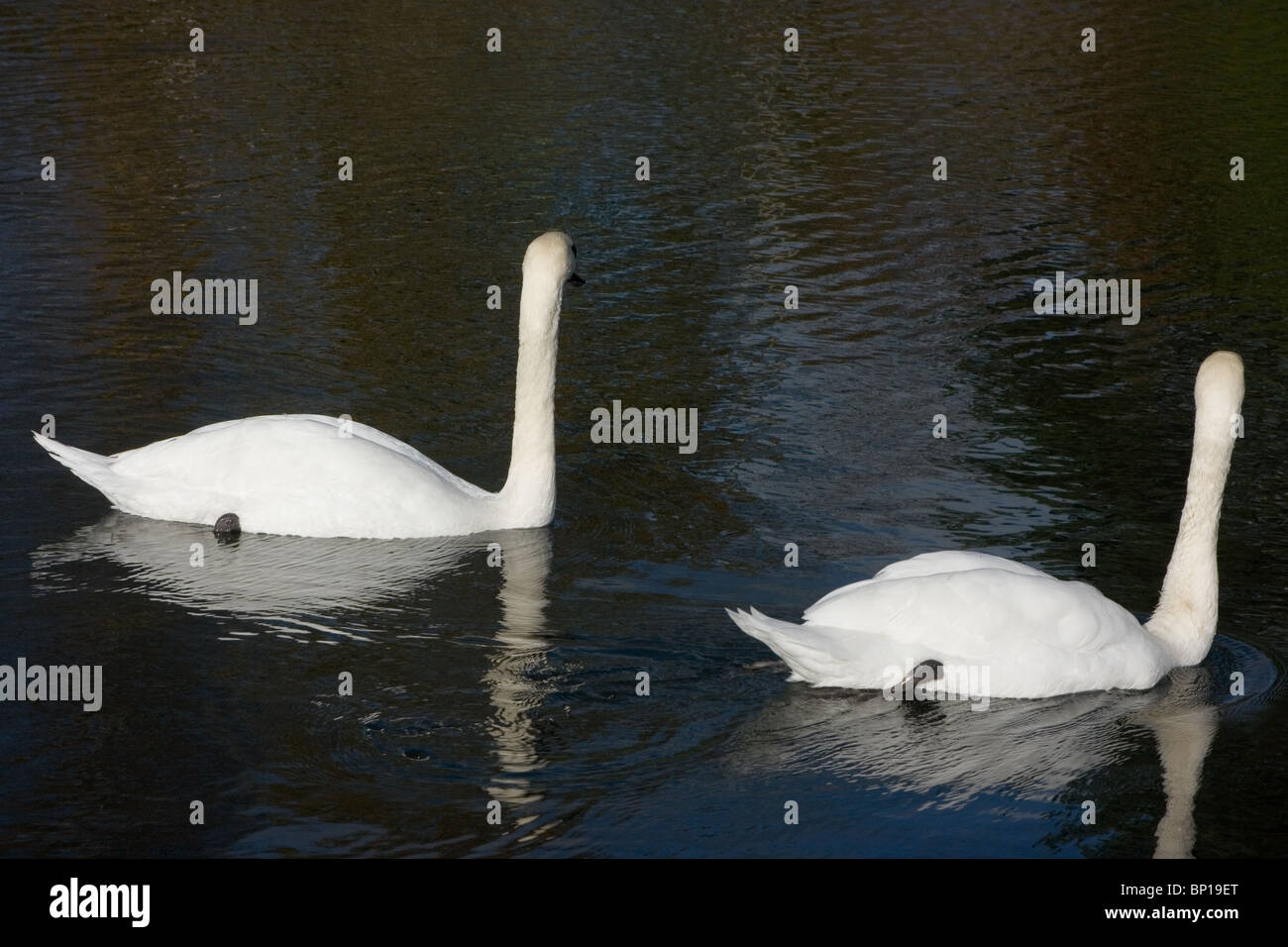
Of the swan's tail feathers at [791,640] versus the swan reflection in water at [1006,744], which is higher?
the swan's tail feathers at [791,640]

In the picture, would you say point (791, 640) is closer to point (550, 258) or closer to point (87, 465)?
point (550, 258)

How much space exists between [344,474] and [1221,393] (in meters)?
4.28

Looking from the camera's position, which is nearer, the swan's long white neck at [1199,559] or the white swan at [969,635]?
the white swan at [969,635]

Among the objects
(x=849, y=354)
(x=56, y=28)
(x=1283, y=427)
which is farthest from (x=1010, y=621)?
(x=56, y=28)

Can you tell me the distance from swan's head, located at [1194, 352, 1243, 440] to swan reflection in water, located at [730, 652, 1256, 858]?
115 cm

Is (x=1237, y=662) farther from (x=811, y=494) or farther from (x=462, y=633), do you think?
(x=462, y=633)

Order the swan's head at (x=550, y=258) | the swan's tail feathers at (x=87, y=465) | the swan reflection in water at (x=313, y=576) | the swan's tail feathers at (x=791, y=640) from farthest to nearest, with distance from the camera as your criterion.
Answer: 1. the swan's tail feathers at (x=87, y=465)
2. the swan's head at (x=550, y=258)
3. the swan reflection in water at (x=313, y=576)
4. the swan's tail feathers at (x=791, y=640)

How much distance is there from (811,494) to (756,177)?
8192mm

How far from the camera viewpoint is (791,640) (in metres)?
7.44

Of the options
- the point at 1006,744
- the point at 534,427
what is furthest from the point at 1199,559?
the point at 534,427

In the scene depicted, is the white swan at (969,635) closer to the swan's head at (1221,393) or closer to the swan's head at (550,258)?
the swan's head at (1221,393)

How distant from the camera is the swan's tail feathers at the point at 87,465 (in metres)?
9.56

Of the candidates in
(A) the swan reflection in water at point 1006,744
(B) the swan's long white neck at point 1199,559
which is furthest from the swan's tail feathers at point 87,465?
(B) the swan's long white neck at point 1199,559

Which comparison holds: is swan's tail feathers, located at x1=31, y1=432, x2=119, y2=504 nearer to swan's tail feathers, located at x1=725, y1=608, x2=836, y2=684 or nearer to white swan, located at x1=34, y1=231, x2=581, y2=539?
white swan, located at x1=34, y1=231, x2=581, y2=539
